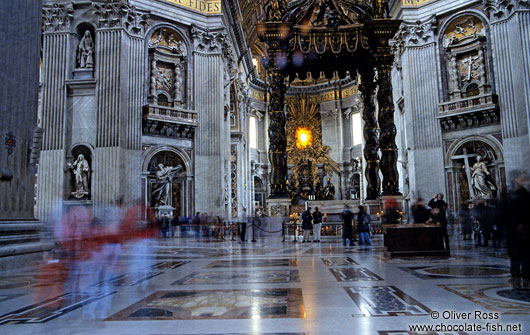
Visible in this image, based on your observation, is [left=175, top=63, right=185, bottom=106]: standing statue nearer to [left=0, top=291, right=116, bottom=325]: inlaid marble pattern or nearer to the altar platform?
the altar platform

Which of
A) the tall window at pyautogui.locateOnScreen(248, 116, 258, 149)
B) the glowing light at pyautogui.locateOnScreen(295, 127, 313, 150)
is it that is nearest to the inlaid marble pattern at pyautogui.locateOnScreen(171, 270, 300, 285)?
the tall window at pyautogui.locateOnScreen(248, 116, 258, 149)

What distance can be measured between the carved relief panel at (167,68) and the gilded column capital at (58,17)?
135 inches

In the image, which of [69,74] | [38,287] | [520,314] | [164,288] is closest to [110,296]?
[164,288]

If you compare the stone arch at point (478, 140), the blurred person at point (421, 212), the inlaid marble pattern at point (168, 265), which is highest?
the stone arch at point (478, 140)

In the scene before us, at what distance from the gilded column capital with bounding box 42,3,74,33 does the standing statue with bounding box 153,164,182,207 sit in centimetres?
699

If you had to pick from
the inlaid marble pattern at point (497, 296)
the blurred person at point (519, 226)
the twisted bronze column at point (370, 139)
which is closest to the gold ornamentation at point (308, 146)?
the twisted bronze column at point (370, 139)

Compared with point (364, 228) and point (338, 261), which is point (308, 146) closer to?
point (364, 228)

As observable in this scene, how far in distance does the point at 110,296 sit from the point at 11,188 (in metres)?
3.39

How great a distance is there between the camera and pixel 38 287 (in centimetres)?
488

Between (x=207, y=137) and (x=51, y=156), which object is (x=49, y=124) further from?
(x=207, y=137)

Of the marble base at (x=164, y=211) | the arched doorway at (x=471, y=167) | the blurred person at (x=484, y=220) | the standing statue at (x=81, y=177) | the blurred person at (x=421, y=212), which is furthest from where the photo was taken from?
the marble base at (x=164, y=211)

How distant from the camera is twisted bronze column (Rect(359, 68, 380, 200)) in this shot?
14.3 m

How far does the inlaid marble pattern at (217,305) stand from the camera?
10.6 feet

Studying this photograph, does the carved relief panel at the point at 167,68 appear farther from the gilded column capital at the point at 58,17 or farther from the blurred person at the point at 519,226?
the blurred person at the point at 519,226
